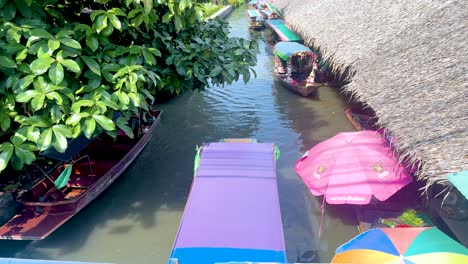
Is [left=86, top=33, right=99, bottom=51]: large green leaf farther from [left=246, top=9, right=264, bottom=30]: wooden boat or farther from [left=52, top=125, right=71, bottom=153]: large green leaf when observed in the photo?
[left=246, top=9, right=264, bottom=30]: wooden boat

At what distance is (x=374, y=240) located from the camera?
4289 mm

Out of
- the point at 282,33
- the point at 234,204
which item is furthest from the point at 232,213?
Result: the point at 282,33

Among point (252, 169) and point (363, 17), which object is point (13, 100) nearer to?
A: point (252, 169)

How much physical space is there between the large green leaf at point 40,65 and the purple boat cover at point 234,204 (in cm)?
274

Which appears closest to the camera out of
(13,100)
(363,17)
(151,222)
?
(13,100)

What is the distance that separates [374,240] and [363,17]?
7983 mm

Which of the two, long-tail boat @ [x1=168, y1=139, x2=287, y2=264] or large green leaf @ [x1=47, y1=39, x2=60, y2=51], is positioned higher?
large green leaf @ [x1=47, y1=39, x2=60, y2=51]

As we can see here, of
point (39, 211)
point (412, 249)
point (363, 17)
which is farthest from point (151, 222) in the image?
point (363, 17)

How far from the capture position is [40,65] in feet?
12.3

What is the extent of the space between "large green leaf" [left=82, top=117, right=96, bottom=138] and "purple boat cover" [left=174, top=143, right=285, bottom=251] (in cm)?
184

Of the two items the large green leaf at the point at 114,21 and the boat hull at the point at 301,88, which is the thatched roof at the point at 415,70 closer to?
the boat hull at the point at 301,88

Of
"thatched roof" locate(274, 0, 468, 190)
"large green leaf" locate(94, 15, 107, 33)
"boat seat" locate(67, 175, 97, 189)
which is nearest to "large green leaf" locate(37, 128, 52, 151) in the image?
"large green leaf" locate(94, 15, 107, 33)

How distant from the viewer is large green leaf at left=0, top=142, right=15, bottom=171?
395 centimetres

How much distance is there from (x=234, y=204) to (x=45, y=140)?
9.09 ft
